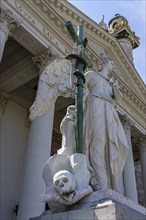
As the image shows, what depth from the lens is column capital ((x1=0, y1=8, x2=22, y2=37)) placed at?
26.6ft

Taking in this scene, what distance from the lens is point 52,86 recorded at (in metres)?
3.64

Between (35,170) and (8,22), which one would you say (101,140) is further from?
(8,22)

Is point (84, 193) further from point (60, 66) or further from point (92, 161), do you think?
point (60, 66)

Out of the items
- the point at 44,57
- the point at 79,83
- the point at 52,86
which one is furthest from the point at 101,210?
the point at 44,57

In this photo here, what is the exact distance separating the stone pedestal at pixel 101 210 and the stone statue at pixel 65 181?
0.08 m

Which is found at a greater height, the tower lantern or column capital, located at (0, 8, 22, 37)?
the tower lantern

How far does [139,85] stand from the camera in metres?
17.2

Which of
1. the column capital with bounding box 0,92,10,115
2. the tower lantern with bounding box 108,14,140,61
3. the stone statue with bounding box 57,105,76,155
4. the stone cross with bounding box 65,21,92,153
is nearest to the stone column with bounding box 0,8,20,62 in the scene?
the column capital with bounding box 0,92,10,115

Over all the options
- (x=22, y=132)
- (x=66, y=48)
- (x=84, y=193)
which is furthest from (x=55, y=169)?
(x=22, y=132)

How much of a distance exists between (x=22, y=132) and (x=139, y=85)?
8359 mm

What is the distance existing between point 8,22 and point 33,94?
518cm

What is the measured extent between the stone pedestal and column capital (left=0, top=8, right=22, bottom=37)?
22.0ft

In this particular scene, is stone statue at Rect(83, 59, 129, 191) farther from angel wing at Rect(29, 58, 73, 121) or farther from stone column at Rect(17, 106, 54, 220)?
stone column at Rect(17, 106, 54, 220)

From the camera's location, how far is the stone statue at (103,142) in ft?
10.4
